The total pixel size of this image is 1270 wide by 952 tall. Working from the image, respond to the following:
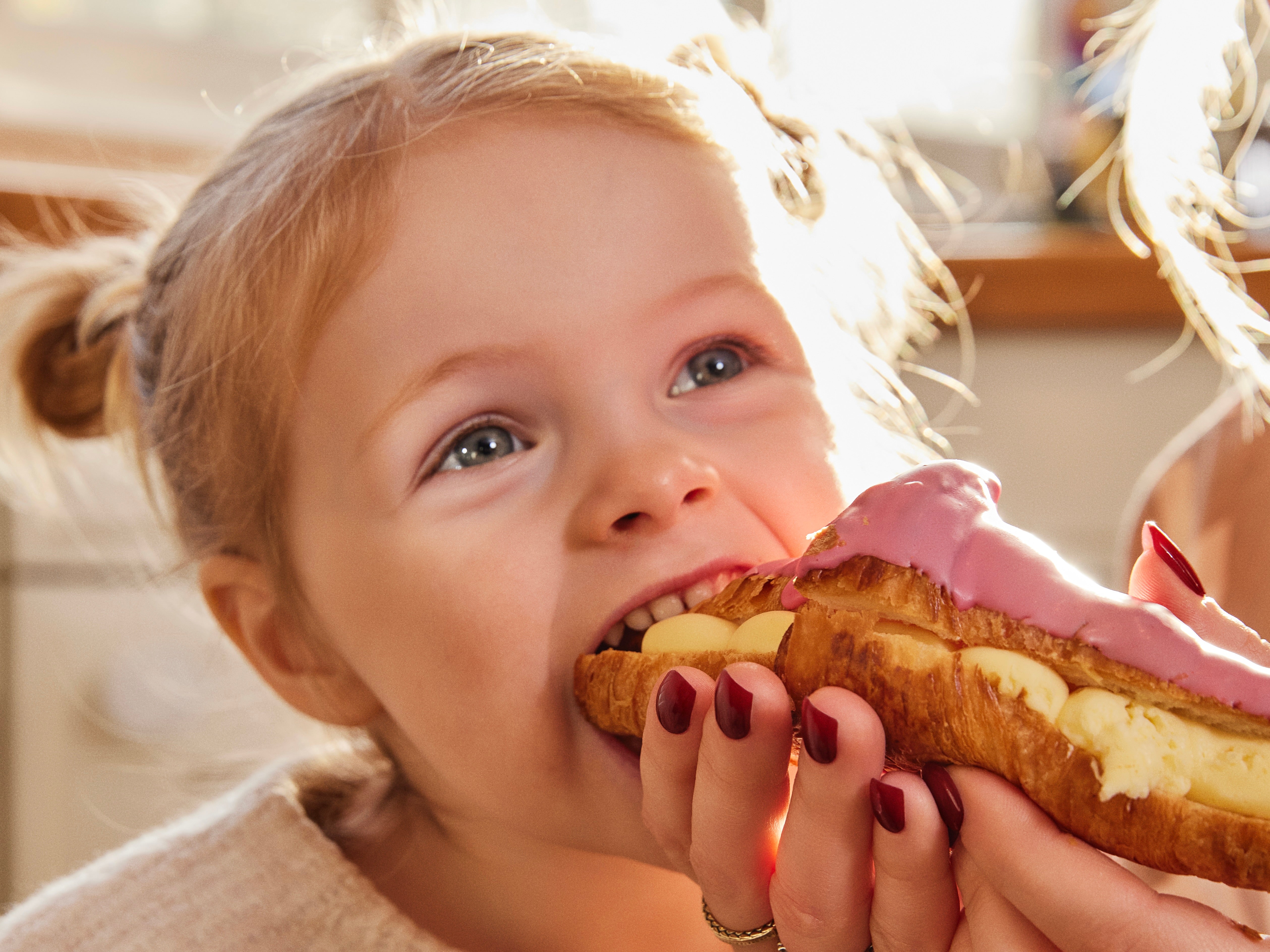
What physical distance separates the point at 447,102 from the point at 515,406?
0.28 m

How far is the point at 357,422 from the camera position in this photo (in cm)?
91

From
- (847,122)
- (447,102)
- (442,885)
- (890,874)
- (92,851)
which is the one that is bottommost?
(92,851)

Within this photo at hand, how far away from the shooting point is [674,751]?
713mm

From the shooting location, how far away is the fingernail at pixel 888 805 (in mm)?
606

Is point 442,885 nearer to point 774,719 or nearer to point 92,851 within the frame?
point 774,719

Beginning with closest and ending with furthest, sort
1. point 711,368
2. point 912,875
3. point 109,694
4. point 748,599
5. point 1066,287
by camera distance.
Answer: point 912,875, point 748,599, point 711,368, point 109,694, point 1066,287

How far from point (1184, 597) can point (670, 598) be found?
0.35 meters

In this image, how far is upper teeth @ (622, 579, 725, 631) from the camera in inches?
32.9

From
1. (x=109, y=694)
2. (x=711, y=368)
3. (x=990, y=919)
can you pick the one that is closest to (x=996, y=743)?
(x=990, y=919)

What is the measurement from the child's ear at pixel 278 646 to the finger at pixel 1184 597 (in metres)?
0.71

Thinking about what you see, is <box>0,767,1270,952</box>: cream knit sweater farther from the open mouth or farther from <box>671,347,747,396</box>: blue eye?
<box>671,347,747,396</box>: blue eye

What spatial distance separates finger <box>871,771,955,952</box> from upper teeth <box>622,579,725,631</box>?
0.78 feet

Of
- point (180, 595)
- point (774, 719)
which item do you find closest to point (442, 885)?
point (774, 719)

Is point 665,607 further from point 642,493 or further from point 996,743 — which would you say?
point 996,743
